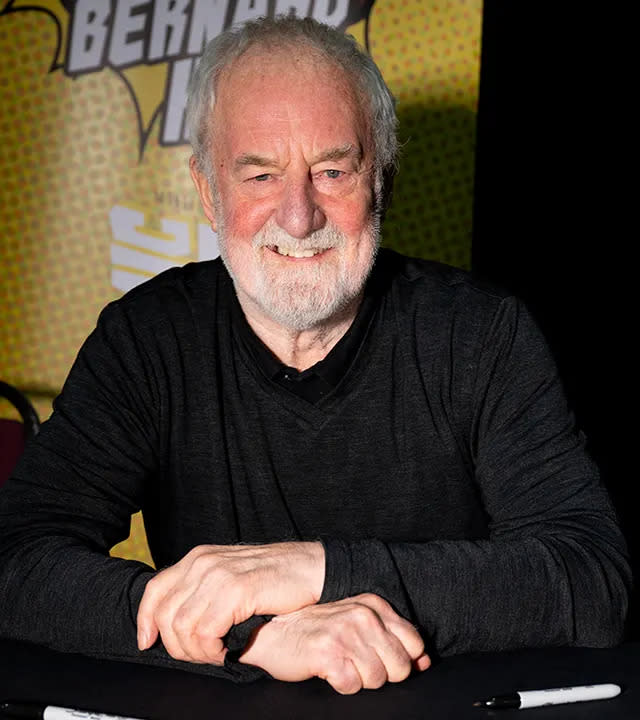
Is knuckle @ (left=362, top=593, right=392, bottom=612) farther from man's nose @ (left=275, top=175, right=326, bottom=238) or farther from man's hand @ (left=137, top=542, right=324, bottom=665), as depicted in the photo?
man's nose @ (left=275, top=175, right=326, bottom=238)

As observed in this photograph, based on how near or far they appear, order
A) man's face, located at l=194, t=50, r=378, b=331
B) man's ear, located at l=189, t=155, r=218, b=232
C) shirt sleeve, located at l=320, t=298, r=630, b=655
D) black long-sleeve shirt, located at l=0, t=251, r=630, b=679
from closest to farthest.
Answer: shirt sleeve, located at l=320, t=298, r=630, b=655 → black long-sleeve shirt, located at l=0, t=251, r=630, b=679 → man's face, located at l=194, t=50, r=378, b=331 → man's ear, located at l=189, t=155, r=218, b=232

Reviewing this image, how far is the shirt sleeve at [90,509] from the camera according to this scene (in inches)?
47.7

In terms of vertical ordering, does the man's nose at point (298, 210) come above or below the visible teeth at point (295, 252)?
above

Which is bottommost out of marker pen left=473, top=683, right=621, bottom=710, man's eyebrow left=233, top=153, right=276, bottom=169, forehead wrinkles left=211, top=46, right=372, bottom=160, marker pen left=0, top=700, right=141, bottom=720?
marker pen left=0, top=700, right=141, bottom=720

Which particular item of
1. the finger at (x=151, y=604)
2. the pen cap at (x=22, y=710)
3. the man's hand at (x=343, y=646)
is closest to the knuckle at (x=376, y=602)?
the man's hand at (x=343, y=646)

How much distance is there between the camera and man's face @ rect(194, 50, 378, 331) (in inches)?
62.7

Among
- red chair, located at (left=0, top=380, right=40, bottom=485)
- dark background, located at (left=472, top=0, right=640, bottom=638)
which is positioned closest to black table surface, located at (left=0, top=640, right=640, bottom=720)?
red chair, located at (left=0, top=380, right=40, bottom=485)

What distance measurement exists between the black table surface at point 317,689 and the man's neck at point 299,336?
0.64 metres

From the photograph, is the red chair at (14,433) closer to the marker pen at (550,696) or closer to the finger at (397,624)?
the finger at (397,624)

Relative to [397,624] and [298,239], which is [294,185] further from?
[397,624]

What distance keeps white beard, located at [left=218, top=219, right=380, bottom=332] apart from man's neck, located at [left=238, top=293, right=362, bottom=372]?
0.04 metres

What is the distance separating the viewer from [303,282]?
161 centimetres

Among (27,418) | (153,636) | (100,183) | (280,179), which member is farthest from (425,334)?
(100,183)

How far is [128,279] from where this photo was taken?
121 inches
